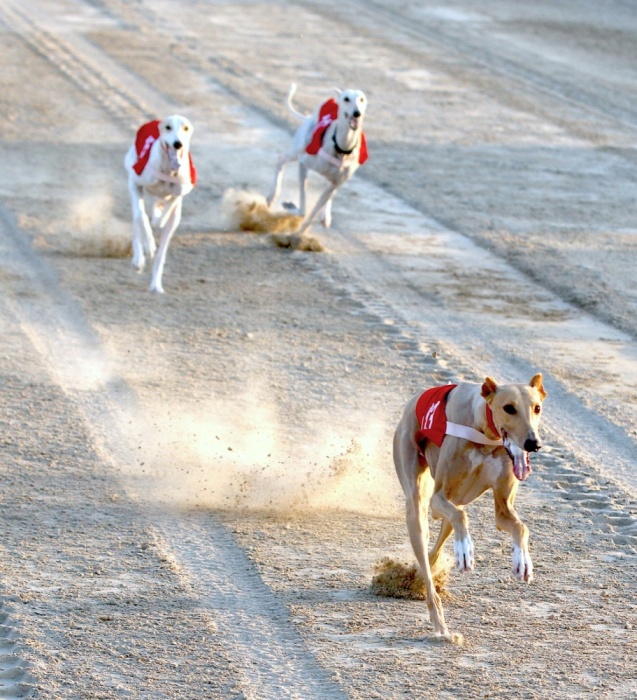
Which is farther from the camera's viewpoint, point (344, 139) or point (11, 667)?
point (344, 139)

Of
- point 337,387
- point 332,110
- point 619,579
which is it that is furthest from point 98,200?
point 619,579

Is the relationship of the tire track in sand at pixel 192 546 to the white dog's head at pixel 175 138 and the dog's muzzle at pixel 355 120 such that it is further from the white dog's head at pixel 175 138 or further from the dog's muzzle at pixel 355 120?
the dog's muzzle at pixel 355 120

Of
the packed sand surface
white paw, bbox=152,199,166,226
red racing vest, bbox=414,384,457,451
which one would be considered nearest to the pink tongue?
red racing vest, bbox=414,384,457,451

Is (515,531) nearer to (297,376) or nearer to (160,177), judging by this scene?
(297,376)

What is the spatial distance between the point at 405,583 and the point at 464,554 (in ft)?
2.87

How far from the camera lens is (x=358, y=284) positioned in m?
11.5

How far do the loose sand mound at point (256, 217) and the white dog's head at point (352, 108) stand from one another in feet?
4.57

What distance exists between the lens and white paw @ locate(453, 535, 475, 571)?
216 inches

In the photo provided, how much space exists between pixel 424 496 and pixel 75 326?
4.81 m

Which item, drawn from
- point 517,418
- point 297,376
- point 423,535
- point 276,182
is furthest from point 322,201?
point 517,418

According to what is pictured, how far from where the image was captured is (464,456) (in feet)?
18.5

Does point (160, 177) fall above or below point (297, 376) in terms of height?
above

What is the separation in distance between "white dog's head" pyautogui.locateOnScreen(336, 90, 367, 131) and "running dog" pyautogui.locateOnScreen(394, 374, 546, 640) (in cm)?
624

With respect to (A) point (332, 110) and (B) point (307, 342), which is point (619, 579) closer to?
(B) point (307, 342)
